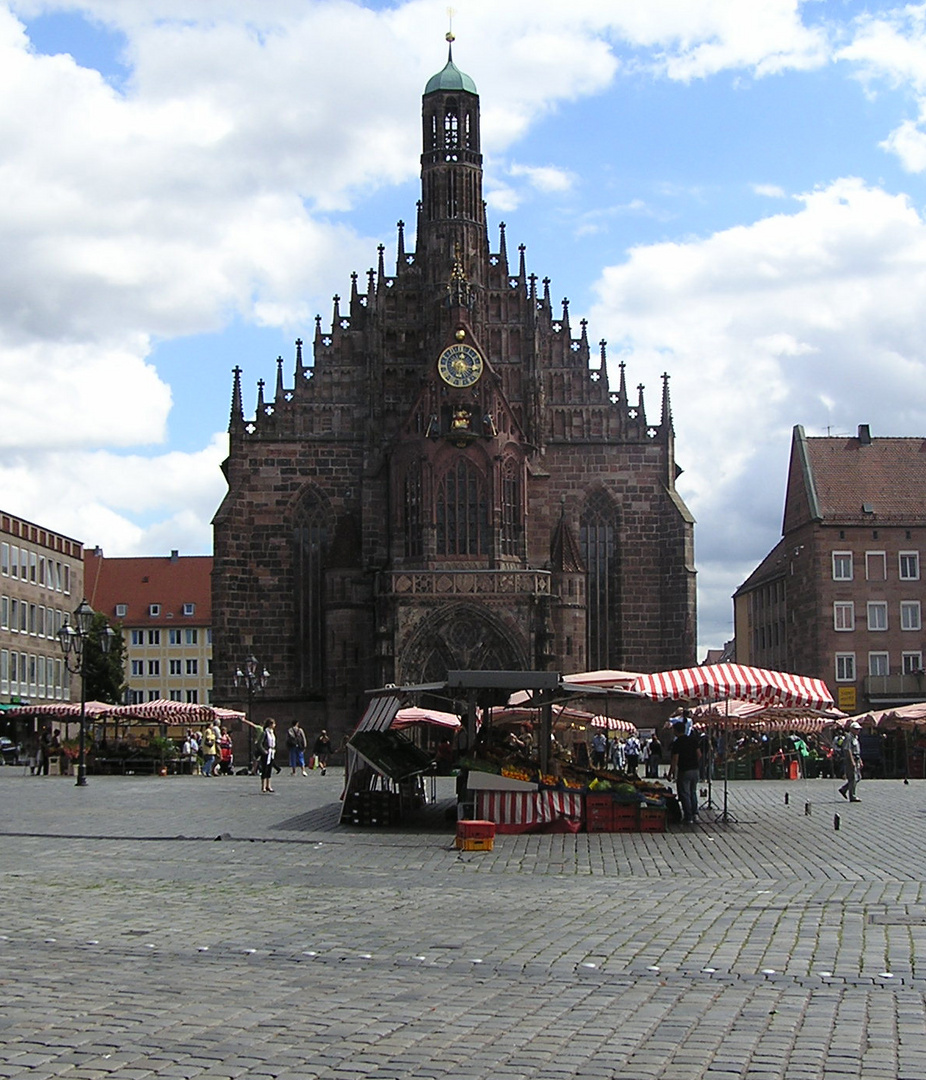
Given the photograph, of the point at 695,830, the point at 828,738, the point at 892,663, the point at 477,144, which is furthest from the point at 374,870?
the point at 892,663

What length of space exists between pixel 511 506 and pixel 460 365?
17.7ft

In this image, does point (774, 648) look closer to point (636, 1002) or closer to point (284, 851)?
point (284, 851)

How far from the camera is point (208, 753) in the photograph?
159 ft

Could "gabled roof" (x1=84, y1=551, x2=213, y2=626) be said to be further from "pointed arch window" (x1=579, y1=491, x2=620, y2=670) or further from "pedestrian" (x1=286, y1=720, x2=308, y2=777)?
"pedestrian" (x1=286, y1=720, x2=308, y2=777)

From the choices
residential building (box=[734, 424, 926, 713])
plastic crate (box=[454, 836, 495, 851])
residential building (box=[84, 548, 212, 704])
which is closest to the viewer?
plastic crate (box=[454, 836, 495, 851])

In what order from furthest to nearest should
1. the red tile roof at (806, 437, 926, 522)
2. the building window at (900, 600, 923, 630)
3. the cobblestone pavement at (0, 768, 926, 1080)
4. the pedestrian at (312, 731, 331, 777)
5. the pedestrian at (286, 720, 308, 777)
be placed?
the red tile roof at (806, 437, 926, 522) → the building window at (900, 600, 923, 630) → the pedestrian at (312, 731, 331, 777) → the pedestrian at (286, 720, 308, 777) → the cobblestone pavement at (0, 768, 926, 1080)

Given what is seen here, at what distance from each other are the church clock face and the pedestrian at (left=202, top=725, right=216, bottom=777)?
15.9 metres

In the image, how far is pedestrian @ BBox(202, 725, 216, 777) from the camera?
158 feet

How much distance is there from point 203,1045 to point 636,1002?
8.80 ft

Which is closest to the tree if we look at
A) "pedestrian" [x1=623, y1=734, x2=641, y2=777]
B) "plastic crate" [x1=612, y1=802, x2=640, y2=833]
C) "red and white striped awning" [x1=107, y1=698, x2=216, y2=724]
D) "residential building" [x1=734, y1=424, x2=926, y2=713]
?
"residential building" [x1=734, y1=424, x2=926, y2=713]

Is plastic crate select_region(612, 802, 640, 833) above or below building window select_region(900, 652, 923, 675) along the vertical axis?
below

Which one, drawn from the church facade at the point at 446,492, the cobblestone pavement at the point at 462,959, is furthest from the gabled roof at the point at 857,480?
the cobblestone pavement at the point at 462,959

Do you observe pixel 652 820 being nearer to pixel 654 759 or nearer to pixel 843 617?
pixel 654 759

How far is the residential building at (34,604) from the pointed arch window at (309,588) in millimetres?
23001
